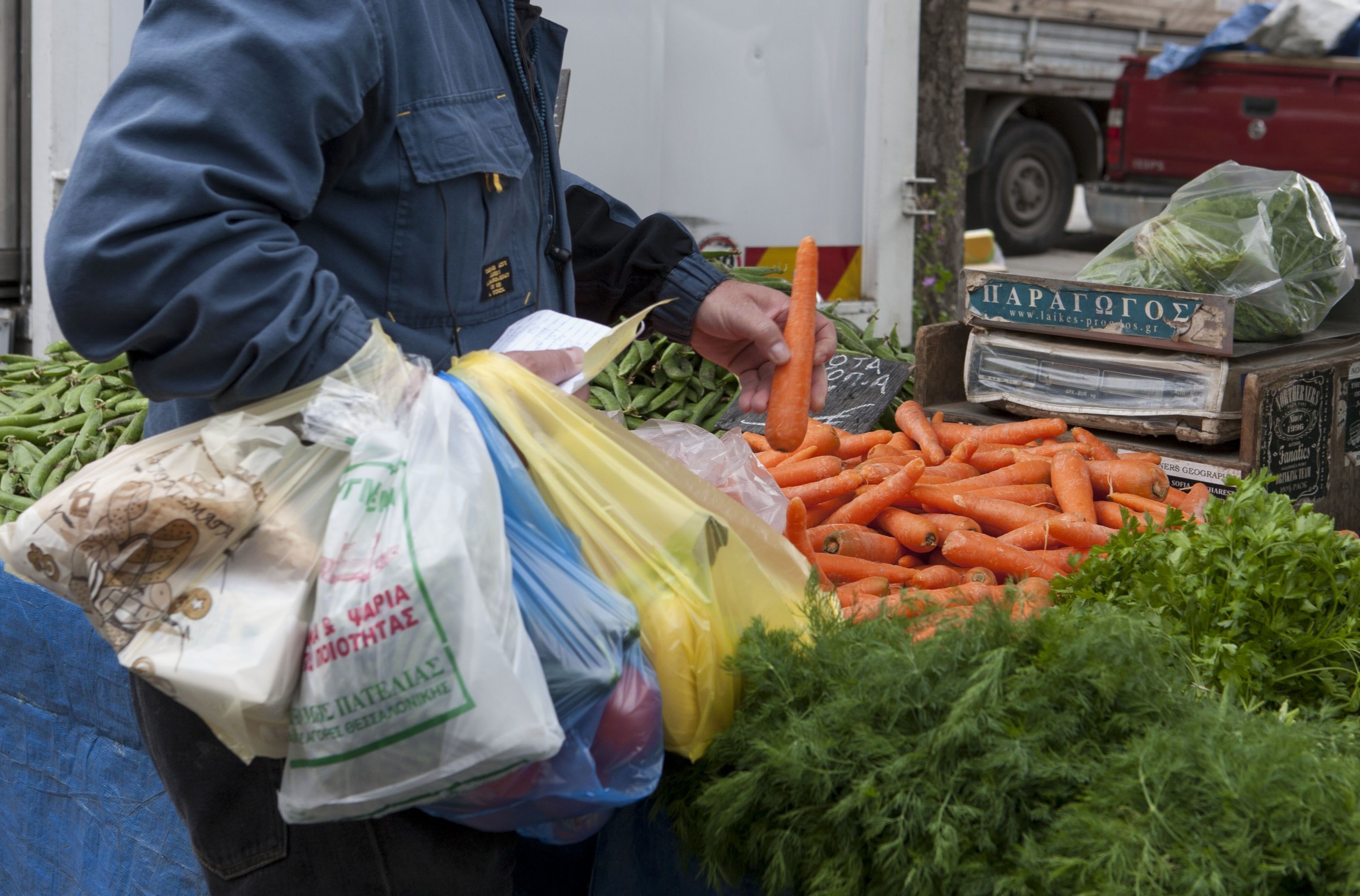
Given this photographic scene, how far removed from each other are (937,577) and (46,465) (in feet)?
8.44

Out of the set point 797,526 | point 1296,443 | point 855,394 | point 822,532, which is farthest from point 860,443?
point 797,526

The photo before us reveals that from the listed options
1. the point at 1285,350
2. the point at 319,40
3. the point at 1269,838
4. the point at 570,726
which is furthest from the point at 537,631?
the point at 1285,350

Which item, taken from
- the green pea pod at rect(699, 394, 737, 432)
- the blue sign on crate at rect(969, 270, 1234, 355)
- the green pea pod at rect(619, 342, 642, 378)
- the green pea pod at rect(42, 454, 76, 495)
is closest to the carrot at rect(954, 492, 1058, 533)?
the blue sign on crate at rect(969, 270, 1234, 355)

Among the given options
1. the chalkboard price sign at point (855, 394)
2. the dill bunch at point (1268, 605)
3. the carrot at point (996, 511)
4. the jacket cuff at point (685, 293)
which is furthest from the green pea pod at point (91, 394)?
the dill bunch at point (1268, 605)

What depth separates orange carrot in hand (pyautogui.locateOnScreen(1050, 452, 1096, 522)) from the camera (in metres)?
3.02

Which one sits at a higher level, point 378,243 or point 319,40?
point 319,40

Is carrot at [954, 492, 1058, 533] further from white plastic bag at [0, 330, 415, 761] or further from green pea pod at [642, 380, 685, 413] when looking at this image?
white plastic bag at [0, 330, 415, 761]

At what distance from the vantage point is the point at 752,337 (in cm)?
204

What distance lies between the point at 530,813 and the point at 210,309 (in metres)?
0.73

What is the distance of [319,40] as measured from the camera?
1432 mm

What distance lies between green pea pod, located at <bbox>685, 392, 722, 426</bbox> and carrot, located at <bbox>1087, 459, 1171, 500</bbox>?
1.27m

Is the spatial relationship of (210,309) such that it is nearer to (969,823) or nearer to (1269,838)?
(969,823)

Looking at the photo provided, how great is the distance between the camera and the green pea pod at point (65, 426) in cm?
373

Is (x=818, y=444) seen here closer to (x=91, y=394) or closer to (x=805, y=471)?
(x=805, y=471)
